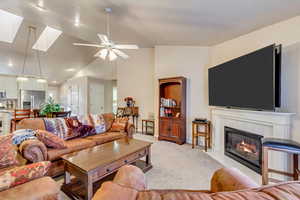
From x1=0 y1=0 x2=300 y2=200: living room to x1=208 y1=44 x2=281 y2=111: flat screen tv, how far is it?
0.02 metres

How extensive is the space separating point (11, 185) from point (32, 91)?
7.53 metres

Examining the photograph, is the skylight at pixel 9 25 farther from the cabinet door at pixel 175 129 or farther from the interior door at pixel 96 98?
the cabinet door at pixel 175 129

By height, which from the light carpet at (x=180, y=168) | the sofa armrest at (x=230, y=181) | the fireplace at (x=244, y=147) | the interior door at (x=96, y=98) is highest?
the interior door at (x=96, y=98)

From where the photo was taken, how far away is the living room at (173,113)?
1212 mm

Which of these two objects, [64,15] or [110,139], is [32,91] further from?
[110,139]

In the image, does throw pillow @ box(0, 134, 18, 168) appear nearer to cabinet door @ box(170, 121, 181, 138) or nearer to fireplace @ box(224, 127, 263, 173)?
cabinet door @ box(170, 121, 181, 138)

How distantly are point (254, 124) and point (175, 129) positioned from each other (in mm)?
1901

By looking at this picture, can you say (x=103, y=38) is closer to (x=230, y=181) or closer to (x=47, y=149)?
(x=47, y=149)

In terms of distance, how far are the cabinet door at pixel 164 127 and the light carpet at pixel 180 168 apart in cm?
56

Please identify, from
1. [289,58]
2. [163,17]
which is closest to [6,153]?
[163,17]

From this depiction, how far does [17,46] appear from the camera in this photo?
4.98 metres

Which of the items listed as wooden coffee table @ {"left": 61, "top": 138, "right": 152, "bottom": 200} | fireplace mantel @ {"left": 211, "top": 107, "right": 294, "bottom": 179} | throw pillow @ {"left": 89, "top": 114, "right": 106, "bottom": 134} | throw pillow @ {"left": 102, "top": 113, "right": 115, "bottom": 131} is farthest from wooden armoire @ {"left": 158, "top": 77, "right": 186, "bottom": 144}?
wooden coffee table @ {"left": 61, "top": 138, "right": 152, "bottom": 200}

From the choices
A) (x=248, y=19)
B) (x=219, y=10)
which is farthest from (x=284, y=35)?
(x=219, y=10)

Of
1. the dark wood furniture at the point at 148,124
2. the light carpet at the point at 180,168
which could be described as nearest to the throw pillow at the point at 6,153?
the light carpet at the point at 180,168
